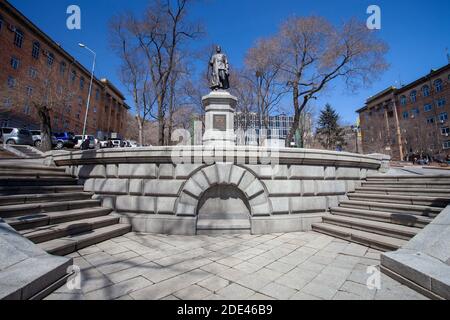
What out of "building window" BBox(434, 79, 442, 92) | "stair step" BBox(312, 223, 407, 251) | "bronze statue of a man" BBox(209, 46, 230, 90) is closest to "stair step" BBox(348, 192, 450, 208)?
"stair step" BBox(312, 223, 407, 251)

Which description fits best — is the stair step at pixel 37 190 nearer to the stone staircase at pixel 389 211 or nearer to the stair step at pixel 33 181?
the stair step at pixel 33 181

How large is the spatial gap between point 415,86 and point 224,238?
224 feet

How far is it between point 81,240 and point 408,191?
10100 mm

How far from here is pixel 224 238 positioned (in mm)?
6086

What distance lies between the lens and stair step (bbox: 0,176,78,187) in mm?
6232

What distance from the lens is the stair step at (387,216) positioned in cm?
519

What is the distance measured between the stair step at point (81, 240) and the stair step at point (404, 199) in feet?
27.0

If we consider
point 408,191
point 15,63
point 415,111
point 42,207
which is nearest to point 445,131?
point 415,111

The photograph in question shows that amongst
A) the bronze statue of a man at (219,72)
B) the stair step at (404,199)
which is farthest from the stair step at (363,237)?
the bronze statue of a man at (219,72)

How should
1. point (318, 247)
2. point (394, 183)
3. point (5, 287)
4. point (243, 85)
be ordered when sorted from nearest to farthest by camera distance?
point (5, 287) < point (318, 247) < point (394, 183) < point (243, 85)

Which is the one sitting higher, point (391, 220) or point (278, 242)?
point (391, 220)
